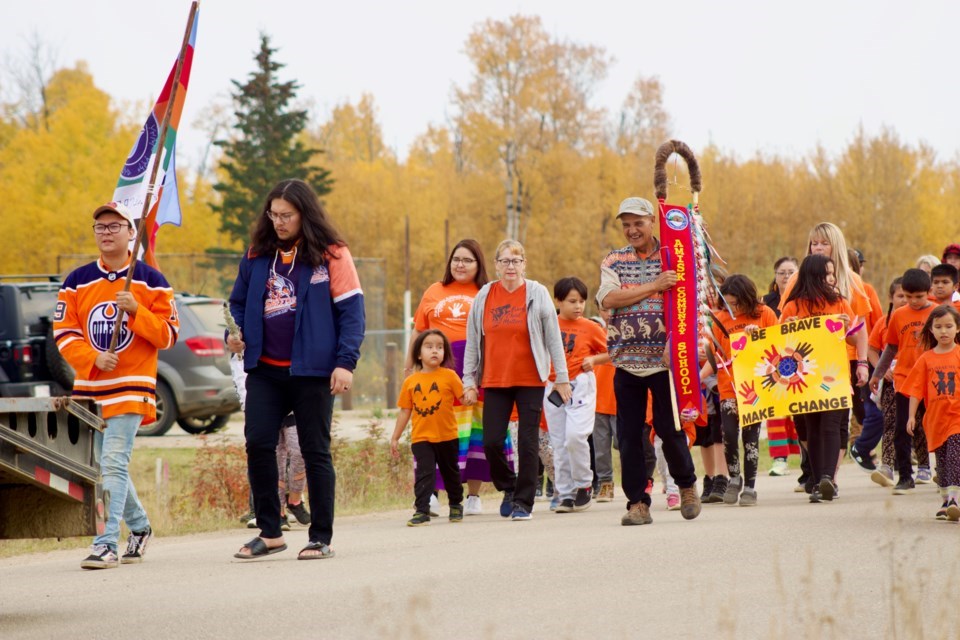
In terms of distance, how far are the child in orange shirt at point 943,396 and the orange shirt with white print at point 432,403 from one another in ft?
11.1

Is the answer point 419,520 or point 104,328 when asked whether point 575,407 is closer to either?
point 419,520

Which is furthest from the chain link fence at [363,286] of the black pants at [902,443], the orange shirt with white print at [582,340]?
the black pants at [902,443]

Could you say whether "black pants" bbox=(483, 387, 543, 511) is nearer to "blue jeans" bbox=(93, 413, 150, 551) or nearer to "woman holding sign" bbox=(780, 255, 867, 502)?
"woman holding sign" bbox=(780, 255, 867, 502)

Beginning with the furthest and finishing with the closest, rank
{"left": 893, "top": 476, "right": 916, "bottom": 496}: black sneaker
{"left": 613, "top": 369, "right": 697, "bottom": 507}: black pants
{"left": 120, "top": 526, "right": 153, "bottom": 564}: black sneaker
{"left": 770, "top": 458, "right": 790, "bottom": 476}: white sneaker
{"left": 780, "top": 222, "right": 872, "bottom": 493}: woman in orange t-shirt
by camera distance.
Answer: {"left": 770, "top": 458, "right": 790, "bottom": 476}: white sneaker → {"left": 893, "top": 476, "right": 916, "bottom": 496}: black sneaker → {"left": 780, "top": 222, "right": 872, "bottom": 493}: woman in orange t-shirt → {"left": 613, "top": 369, "right": 697, "bottom": 507}: black pants → {"left": 120, "top": 526, "right": 153, "bottom": 564}: black sneaker

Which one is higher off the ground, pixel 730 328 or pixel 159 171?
pixel 159 171

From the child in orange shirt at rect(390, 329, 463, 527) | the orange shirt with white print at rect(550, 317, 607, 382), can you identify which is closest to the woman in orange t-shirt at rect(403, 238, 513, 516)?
the child in orange shirt at rect(390, 329, 463, 527)

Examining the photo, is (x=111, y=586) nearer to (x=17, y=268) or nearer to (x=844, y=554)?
(x=844, y=554)

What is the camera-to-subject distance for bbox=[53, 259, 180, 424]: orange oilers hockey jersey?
8.47 m

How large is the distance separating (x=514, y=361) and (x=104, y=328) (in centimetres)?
343

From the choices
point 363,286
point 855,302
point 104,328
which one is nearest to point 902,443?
point 855,302

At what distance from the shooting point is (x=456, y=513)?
11.2 metres

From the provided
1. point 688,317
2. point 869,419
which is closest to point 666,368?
point 688,317

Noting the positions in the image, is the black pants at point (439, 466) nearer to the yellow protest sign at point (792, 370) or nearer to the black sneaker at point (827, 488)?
the yellow protest sign at point (792, 370)

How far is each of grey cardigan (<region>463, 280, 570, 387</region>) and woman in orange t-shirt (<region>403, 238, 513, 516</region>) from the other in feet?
1.66
